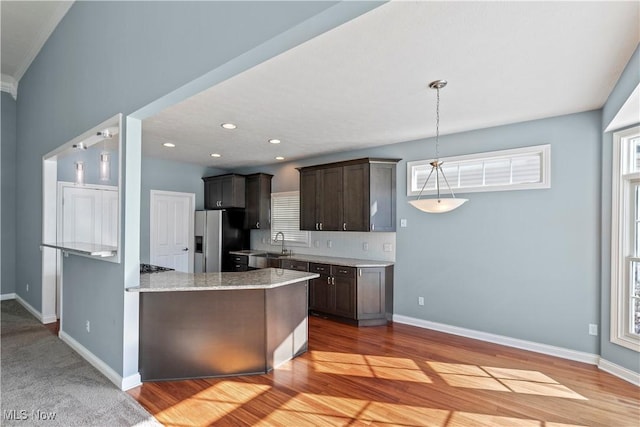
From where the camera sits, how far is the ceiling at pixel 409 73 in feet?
6.60

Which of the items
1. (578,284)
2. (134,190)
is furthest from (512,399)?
(134,190)

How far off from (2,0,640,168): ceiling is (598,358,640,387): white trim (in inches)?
103

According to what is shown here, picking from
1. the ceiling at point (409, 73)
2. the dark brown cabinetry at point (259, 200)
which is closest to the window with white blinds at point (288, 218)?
the dark brown cabinetry at point (259, 200)

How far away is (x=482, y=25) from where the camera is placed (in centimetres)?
204

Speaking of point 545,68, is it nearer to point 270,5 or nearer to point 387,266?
point 270,5

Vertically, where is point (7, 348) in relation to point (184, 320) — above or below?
below

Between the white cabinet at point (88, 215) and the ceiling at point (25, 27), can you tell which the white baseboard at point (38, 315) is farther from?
the ceiling at point (25, 27)

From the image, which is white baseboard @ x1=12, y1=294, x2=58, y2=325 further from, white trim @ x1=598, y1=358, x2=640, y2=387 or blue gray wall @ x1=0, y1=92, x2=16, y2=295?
white trim @ x1=598, y1=358, x2=640, y2=387

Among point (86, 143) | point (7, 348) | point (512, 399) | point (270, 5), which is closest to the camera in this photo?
point (270, 5)

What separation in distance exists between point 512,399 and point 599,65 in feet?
9.14

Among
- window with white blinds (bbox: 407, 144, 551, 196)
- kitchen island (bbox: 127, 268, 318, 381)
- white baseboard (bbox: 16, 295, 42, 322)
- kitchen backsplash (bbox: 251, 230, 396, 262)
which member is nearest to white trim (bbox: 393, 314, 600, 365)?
kitchen backsplash (bbox: 251, 230, 396, 262)

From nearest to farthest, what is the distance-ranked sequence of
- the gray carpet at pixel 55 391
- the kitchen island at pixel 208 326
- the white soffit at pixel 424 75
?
the white soffit at pixel 424 75 < the gray carpet at pixel 55 391 < the kitchen island at pixel 208 326

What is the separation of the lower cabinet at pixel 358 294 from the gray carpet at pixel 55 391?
2.90 meters

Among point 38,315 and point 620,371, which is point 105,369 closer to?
point 38,315
